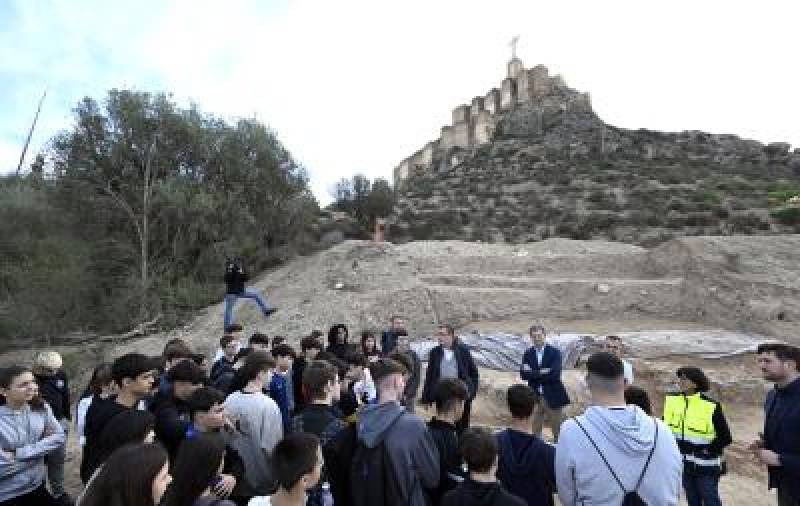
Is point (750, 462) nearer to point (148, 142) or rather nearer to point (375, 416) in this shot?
point (375, 416)

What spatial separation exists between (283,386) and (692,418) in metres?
3.88

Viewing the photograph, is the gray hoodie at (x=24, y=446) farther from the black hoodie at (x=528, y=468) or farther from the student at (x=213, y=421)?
the black hoodie at (x=528, y=468)

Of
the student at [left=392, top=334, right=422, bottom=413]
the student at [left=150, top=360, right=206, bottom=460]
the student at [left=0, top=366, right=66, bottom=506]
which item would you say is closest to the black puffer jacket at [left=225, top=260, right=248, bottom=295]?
the student at [left=392, top=334, right=422, bottom=413]

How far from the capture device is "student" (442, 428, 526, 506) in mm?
3135

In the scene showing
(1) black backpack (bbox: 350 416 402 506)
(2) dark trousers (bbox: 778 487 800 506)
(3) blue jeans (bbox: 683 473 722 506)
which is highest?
(1) black backpack (bbox: 350 416 402 506)

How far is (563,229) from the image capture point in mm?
33844

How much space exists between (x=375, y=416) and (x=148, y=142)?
18.2 meters

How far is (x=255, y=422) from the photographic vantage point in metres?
4.41

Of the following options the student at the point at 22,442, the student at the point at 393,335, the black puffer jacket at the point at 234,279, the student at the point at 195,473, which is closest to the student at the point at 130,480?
the student at the point at 195,473

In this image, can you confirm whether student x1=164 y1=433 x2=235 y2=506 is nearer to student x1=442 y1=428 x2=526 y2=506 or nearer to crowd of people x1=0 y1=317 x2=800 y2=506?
crowd of people x1=0 y1=317 x2=800 y2=506

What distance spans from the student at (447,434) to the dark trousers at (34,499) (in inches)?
117

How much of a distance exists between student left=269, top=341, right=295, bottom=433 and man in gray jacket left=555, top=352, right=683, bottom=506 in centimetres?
333

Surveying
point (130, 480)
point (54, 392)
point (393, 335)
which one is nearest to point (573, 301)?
point (393, 335)

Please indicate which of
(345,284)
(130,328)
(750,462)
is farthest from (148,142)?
(750,462)
